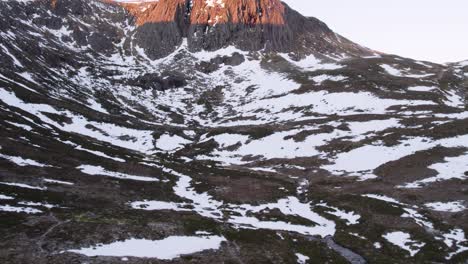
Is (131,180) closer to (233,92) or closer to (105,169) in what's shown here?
A: (105,169)

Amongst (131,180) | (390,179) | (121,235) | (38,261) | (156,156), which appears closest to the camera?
(38,261)

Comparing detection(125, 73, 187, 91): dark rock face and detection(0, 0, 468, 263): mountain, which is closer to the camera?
detection(0, 0, 468, 263): mountain

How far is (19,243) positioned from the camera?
3747cm

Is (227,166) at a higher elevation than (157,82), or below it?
below

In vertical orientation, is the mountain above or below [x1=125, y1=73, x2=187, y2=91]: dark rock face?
below

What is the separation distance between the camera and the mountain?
46.0 meters

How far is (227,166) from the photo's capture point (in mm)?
96125

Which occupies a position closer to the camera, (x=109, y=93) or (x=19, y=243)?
(x=19, y=243)

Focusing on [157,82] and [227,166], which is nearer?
[227,166]

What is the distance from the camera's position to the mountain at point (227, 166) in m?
46.0

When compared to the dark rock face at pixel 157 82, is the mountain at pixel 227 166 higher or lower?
lower

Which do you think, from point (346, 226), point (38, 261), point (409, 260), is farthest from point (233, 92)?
point (38, 261)

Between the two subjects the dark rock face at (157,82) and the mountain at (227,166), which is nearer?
the mountain at (227,166)

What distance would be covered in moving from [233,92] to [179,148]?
2642 inches
